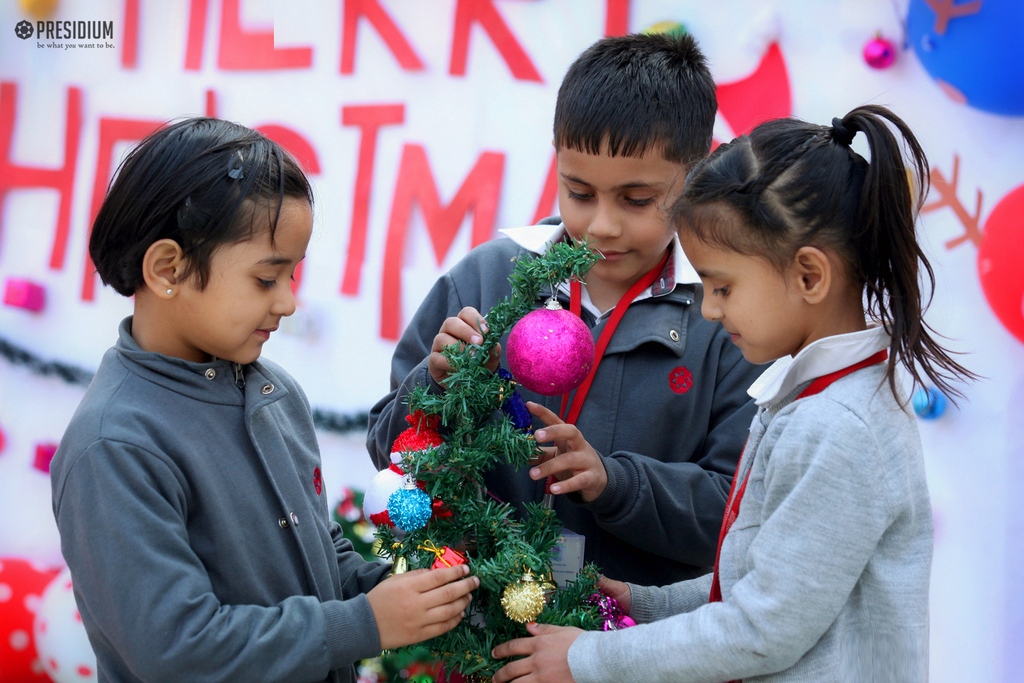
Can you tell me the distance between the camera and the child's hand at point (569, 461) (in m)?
1.20

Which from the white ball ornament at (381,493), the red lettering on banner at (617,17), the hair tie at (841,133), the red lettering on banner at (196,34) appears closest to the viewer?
the hair tie at (841,133)

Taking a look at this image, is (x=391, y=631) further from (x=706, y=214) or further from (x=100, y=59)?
(x=100, y=59)

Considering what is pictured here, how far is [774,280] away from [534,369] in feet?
1.15

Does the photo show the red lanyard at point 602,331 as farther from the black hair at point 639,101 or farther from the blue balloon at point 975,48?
the blue balloon at point 975,48

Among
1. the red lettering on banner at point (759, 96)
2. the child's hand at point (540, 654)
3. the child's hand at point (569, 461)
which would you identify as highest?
the red lettering on banner at point (759, 96)

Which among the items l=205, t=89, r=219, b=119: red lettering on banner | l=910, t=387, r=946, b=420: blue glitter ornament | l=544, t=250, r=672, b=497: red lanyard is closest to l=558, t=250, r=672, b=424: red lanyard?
l=544, t=250, r=672, b=497: red lanyard

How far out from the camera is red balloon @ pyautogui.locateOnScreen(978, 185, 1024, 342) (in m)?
2.15

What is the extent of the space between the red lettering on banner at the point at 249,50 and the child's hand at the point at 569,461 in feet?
5.95

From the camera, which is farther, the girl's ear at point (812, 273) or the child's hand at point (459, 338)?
the child's hand at point (459, 338)

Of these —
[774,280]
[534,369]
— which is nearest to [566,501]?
[534,369]

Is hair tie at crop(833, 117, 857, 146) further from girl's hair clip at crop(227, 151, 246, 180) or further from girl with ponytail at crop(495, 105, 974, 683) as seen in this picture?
girl's hair clip at crop(227, 151, 246, 180)

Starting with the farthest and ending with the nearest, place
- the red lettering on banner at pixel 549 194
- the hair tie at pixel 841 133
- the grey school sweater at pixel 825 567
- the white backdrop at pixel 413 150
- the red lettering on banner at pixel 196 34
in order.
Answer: the red lettering on banner at pixel 196 34
the red lettering on banner at pixel 549 194
the white backdrop at pixel 413 150
the hair tie at pixel 841 133
the grey school sweater at pixel 825 567

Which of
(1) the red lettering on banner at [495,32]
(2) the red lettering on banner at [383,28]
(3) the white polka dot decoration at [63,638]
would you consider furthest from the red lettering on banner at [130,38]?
(3) the white polka dot decoration at [63,638]

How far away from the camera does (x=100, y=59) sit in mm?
2643
